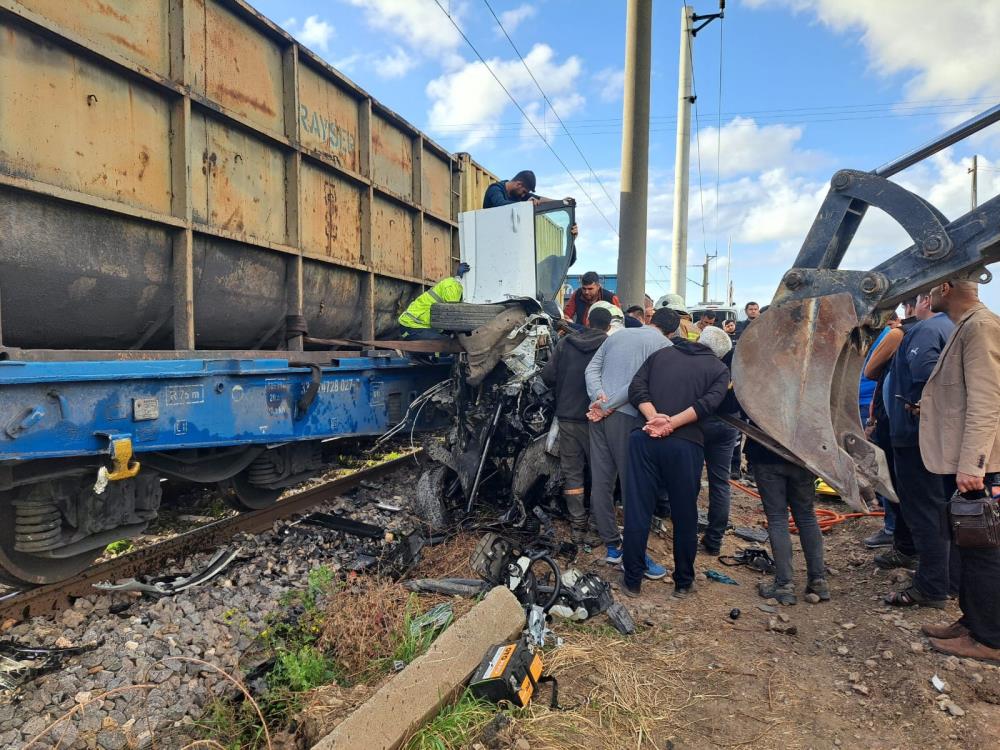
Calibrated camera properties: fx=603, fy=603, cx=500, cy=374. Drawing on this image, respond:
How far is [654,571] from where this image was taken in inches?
161

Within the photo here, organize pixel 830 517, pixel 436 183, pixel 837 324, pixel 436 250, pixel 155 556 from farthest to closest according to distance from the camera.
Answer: pixel 436 250 < pixel 436 183 < pixel 830 517 < pixel 155 556 < pixel 837 324

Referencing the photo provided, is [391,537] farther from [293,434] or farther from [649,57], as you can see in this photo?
[649,57]

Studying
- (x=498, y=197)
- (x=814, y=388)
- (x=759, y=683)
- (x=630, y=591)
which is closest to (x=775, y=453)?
(x=814, y=388)

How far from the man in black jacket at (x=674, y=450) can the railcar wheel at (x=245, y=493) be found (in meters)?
2.83

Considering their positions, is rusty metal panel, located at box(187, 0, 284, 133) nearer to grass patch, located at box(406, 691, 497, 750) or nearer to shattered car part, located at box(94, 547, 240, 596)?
shattered car part, located at box(94, 547, 240, 596)

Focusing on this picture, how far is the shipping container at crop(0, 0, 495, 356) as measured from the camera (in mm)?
3055

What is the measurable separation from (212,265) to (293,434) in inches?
49.8

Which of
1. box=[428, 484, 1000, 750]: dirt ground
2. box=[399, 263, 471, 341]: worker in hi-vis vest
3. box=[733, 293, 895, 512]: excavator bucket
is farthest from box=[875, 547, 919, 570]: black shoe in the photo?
box=[399, 263, 471, 341]: worker in hi-vis vest

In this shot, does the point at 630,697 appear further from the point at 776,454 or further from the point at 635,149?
the point at 635,149

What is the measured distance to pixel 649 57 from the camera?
24.6ft

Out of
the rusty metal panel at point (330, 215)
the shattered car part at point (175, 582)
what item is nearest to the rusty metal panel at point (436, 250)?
the rusty metal panel at point (330, 215)

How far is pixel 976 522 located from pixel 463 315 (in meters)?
3.43

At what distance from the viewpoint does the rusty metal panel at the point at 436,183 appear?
6.72 m

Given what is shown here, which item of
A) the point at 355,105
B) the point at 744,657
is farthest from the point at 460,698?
the point at 355,105
